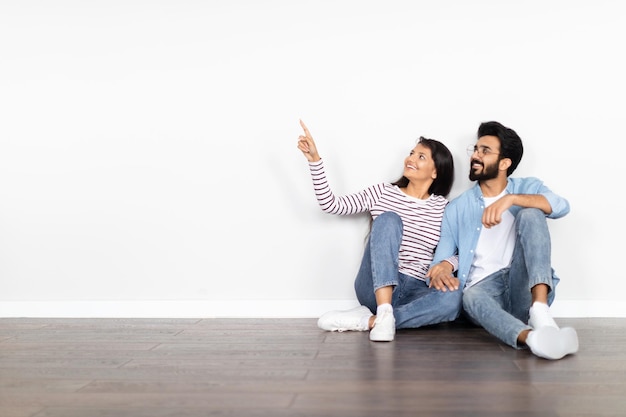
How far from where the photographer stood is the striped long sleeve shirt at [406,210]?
309 centimetres

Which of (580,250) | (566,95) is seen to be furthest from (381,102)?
(580,250)

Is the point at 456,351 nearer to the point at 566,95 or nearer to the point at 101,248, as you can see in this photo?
the point at 566,95

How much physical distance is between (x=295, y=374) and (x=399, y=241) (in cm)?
100

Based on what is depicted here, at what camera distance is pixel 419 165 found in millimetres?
3117

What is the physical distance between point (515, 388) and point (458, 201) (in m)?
1.33

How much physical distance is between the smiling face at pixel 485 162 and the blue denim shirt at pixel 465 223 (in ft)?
0.25

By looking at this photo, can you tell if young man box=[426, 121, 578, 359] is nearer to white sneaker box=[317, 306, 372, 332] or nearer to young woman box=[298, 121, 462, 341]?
young woman box=[298, 121, 462, 341]

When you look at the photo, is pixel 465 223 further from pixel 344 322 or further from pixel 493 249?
pixel 344 322

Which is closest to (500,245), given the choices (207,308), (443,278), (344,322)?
(443,278)

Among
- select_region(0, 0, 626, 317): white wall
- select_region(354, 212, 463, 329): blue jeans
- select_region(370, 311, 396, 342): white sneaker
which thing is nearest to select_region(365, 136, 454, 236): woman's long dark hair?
select_region(0, 0, 626, 317): white wall

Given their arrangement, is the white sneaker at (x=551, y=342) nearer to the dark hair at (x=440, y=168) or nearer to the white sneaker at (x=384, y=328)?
the white sneaker at (x=384, y=328)

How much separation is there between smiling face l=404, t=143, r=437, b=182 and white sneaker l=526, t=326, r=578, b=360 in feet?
3.45

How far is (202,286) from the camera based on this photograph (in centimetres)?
339

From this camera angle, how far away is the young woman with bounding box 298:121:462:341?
283 centimetres
